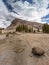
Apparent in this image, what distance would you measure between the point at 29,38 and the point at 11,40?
2.98m

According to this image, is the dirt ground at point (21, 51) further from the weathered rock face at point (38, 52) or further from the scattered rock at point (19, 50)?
the weathered rock face at point (38, 52)

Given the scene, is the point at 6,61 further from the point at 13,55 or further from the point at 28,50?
the point at 28,50

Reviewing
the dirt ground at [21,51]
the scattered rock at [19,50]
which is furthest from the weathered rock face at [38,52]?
the scattered rock at [19,50]

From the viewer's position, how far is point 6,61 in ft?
67.7

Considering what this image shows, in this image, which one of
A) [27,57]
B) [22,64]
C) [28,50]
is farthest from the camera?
[28,50]

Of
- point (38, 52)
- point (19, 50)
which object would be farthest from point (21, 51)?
point (38, 52)

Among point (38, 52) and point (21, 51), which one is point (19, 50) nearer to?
point (21, 51)

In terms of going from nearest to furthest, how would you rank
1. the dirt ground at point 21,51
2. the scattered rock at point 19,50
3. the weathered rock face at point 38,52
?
the dirt ground at point 21,51, the weathered rock face at point 38,52, the scattered rock at point 19,50

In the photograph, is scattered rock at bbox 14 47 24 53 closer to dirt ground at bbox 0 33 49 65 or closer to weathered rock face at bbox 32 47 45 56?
dirt ground at bbox 0 33 49 65

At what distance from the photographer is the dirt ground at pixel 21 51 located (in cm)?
2023

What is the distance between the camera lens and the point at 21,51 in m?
22.8

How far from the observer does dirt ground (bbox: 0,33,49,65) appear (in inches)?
797

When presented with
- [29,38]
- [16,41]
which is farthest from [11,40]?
[29,38]

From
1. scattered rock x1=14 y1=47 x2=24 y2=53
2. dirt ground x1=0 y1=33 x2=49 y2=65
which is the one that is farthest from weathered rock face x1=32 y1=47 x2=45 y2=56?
scattered rock x1=14 y1=47 x2=24 y2=53
